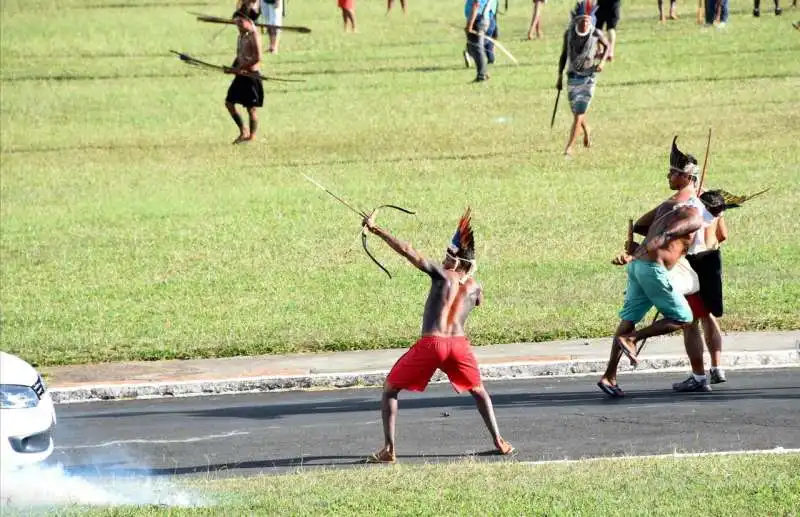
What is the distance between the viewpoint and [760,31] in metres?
31.0

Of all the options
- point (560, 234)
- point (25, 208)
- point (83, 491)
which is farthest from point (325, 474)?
point (25, 208)

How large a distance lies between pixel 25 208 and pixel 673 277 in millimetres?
12323

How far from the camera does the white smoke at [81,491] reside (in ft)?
27.3

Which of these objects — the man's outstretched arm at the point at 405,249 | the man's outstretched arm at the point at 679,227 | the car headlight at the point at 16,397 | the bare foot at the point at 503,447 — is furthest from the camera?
the man's outstretched arm at the point at 679,227

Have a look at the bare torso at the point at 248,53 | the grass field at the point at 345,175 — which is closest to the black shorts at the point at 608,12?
the grass field at the point at 345,175

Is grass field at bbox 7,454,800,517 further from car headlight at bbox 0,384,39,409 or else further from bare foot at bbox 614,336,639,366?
bare foot at bbox 614,336,639,366

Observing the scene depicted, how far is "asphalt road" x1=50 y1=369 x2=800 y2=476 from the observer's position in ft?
32.6

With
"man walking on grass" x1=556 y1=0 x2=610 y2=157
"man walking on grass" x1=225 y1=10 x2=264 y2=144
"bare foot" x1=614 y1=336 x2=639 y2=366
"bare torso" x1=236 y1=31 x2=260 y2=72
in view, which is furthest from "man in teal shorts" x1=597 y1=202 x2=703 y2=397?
"bare torso" x1=236 y1=31 x2=260 y2=72

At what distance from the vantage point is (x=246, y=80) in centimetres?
2272

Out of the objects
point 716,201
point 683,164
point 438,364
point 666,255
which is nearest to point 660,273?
point 666,255

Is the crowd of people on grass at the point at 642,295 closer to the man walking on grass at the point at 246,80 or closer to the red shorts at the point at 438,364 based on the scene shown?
the red shorts at the point at 438,364

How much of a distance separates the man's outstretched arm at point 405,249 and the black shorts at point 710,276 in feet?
9.19

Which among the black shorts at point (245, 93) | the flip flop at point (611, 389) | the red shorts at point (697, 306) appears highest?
the red shorts at point (697, 306)

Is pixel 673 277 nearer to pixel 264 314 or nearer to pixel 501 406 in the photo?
pixel 501 406
